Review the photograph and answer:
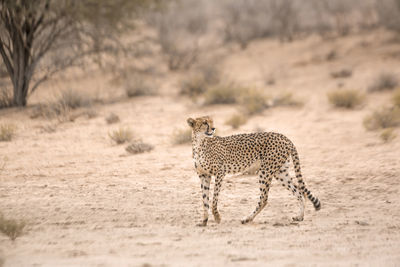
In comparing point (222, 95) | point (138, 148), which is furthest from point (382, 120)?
point (138, 148)

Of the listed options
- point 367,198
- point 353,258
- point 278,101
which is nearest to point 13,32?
point 278,101

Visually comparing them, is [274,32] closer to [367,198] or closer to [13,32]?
[13,32]

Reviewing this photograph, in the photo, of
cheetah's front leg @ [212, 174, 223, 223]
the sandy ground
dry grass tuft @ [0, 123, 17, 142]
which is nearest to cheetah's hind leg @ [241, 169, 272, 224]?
the sandy ground

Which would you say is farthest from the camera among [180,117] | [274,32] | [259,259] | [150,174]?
[274,32]

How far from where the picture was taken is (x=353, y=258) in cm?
507

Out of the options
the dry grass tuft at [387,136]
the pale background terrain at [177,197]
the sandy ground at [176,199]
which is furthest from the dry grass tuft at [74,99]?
the dry grass tuft at [387,136]

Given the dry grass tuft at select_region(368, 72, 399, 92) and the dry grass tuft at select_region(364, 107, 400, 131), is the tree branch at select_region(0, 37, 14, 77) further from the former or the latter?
the dry grass tuft at select_region(368, 72, 399, 92)

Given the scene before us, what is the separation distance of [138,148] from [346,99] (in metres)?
6.77

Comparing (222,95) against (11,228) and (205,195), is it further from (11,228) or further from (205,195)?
(11,228)

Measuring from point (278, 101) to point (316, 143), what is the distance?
4.43 metres

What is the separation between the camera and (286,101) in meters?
14.9

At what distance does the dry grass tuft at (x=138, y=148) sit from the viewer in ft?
33.2

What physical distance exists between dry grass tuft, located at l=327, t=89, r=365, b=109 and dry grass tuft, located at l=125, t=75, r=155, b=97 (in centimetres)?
597

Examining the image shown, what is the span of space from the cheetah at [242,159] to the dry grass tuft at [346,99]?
8.16 meters
